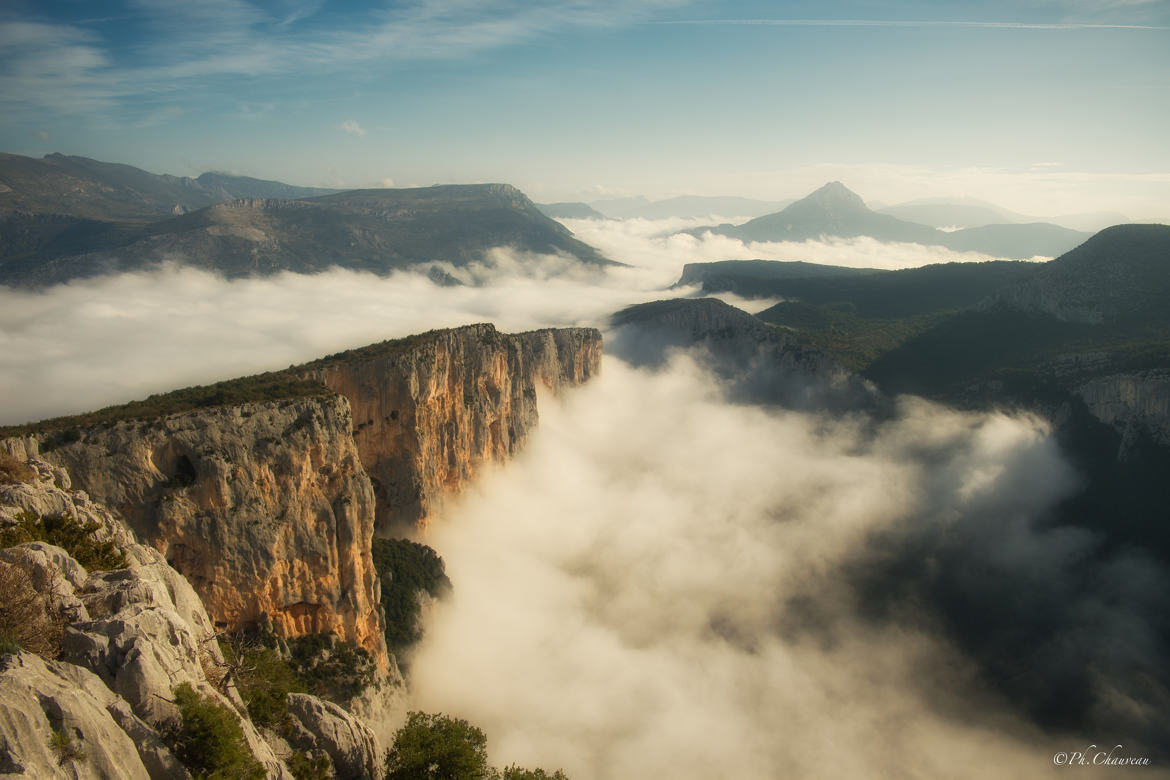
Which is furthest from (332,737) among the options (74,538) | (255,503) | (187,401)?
(187,401)

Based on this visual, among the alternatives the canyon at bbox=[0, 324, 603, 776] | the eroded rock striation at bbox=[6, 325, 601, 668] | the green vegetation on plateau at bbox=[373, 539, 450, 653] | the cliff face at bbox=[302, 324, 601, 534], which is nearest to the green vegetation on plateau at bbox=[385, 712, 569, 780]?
the canyon at bbox=[0, 324, 603, 776]

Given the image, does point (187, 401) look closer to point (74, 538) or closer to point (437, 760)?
point (74, 538)

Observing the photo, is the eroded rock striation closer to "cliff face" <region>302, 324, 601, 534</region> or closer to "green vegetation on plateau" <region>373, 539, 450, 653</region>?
"cliff face" <region>302, 324, 601, 534</region>

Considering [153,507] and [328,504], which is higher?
[153,507]


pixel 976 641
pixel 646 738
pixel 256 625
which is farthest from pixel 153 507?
pixel 976 641

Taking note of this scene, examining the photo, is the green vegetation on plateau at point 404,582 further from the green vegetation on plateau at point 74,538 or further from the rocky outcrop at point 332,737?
the green vegetation on plateau at point 74,538

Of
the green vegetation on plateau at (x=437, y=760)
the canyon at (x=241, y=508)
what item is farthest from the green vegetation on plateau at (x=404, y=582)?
the green vegetation on plateau at (x=437, y=760)

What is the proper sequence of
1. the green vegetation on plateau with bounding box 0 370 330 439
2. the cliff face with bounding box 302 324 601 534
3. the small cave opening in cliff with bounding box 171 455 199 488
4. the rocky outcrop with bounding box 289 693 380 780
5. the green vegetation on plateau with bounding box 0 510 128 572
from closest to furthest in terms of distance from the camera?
the green vegetation on plateau with bounding box 0 510 128 572 → the rocky outcrop with bounding box 289 693 380 780 → the green vegetation on plateau with bounding box 0 370 330 439 → the small cave opening in cliff with bounding box 171 455 199 488 → the cliff face with bounding box 302 324 601 534

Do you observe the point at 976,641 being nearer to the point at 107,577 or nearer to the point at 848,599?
the point at 848,599
